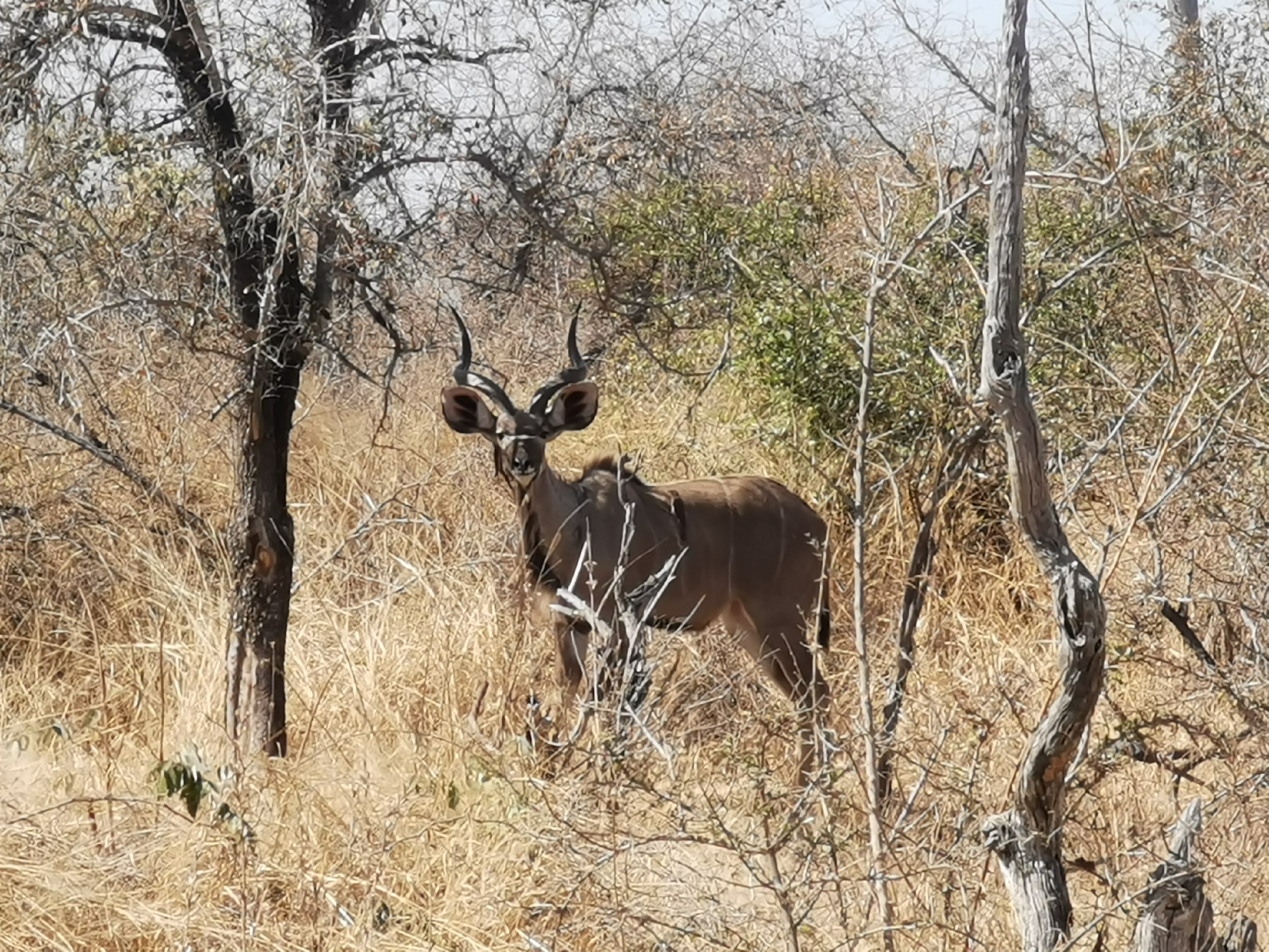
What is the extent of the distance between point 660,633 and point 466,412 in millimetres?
1230

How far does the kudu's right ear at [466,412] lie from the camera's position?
21.1 ft

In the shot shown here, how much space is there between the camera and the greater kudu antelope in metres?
6.45

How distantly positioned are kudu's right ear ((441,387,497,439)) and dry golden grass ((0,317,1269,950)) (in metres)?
0.51

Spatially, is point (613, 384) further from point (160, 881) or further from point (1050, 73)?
point (160, 881)

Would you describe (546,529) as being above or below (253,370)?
below

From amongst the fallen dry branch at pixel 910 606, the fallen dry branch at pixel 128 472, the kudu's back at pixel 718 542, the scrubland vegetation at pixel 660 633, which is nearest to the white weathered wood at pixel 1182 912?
the scrubland vegetation at pixel 660 633

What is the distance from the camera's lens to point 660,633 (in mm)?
7137

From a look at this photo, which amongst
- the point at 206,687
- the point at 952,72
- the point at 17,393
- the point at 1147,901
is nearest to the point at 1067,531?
the point at 952,72

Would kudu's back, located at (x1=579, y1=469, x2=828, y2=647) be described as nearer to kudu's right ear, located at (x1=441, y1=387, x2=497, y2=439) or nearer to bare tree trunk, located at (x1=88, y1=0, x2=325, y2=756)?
kudu's right ear, located at (x1=441, y1=387, x2=497, y2=439)

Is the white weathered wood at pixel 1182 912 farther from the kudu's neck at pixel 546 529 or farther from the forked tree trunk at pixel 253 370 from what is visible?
the kudu's neck at pixel 546 529

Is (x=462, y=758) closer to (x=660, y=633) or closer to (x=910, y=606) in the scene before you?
(x=910, y=606)

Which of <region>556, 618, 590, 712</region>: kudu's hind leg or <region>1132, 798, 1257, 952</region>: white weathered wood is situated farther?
<region>556, 618, 590, 712</region>: kudu's hind leg

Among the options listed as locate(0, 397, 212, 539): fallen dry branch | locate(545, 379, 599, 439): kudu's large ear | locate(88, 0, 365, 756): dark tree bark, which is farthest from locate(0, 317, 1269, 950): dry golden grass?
locate(545, 379, 599, 439): kudu's large ear

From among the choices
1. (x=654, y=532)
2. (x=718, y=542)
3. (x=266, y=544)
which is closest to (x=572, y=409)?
(x=654, y=532)
